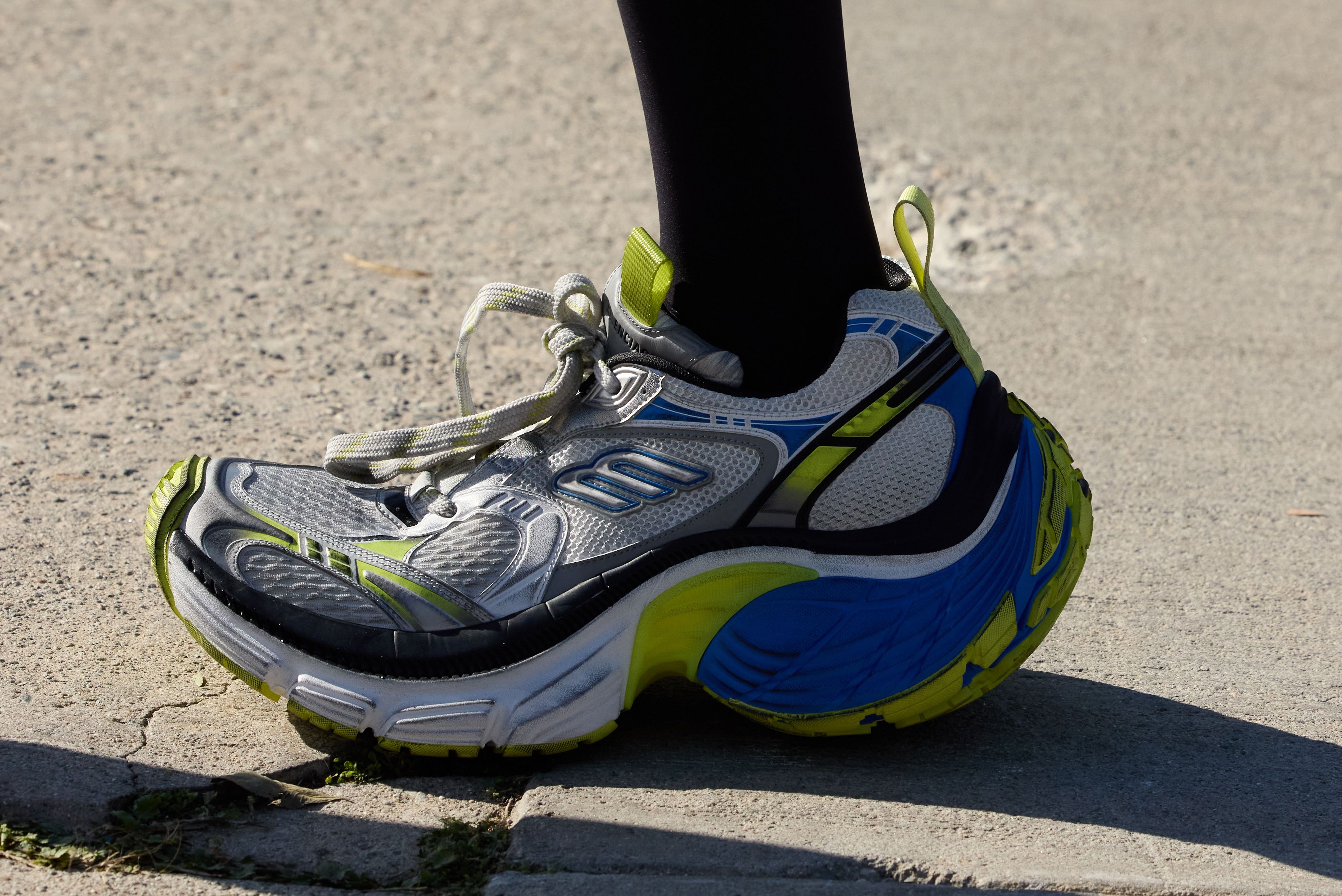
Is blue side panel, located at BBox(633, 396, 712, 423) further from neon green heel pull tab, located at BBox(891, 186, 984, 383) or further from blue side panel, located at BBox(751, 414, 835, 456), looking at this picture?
neon green heel pull tab, located at BBox(891, 186, 984, 383)

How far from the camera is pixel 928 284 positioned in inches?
57.9

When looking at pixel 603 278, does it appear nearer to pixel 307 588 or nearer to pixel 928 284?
pixel 928 284

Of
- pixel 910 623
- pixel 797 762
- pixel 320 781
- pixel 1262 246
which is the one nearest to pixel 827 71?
pixel 910 623

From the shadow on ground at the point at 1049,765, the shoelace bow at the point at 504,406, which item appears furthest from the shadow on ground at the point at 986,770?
the shoelace bow at the point at 504,406

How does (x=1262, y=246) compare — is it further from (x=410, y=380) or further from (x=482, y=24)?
(x=482, y=24)

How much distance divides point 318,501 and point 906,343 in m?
0.66

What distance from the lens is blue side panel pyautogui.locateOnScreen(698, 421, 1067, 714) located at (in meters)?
1.40

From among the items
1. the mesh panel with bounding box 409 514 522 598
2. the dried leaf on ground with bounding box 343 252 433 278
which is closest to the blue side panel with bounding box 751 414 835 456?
the mesh panel with bounding box 409 514 522 598

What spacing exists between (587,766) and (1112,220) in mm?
2450

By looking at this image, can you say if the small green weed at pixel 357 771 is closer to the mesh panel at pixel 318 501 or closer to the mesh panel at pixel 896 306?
the mesh panel at pixel 318 501

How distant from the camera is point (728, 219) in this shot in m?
1.44

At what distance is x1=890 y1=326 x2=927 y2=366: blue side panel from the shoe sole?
8.5 inches

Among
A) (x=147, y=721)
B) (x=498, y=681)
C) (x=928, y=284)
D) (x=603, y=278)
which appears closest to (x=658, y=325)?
(x=928, y=284)

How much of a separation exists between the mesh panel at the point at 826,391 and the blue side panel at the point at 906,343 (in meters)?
0.02
